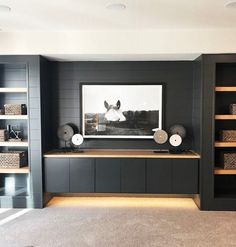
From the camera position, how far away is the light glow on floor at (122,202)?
14.1ft

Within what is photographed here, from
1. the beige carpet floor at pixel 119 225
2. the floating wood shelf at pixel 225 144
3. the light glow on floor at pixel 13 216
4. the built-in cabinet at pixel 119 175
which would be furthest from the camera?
the built-in cabinet at pixel 119 175

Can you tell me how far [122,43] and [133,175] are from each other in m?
2.03

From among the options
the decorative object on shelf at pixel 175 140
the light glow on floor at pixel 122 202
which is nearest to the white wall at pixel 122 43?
the decorative object on shelf at pixel 175 140

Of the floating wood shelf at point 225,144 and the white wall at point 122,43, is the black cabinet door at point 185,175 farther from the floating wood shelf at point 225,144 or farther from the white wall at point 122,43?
the white wall at point 122,43

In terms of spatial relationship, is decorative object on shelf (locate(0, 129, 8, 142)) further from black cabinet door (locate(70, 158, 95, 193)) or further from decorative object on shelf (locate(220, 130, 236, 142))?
decorative object on shelf (locate(220, 130, 236, 142))

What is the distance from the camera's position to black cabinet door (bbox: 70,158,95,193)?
427 centimetres

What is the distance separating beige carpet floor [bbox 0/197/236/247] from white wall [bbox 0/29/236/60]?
7.77ft

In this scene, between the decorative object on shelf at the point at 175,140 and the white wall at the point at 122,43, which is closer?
the white wall at the point at 122,43

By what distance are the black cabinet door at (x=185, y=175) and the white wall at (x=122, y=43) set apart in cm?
167

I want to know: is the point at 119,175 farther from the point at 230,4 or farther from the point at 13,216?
the point at 230,4

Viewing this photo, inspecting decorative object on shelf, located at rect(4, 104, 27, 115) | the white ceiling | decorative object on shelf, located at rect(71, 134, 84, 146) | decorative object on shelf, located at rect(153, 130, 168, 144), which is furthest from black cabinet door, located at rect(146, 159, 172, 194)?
decorative object on shelf, located at rect(4, 104, 27, 115)

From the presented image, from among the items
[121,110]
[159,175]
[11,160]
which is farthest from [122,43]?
[11,160]

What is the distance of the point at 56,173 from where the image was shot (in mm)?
4277

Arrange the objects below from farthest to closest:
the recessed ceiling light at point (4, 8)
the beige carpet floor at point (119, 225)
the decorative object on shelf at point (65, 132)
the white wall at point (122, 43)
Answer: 1. the decorative object on shelf at point (65, 132)
2. the white wall at point (122, 43)
3. the beige carpet floor at point (119, 225)
4. the recessed ceiling light at point (4, 8)
